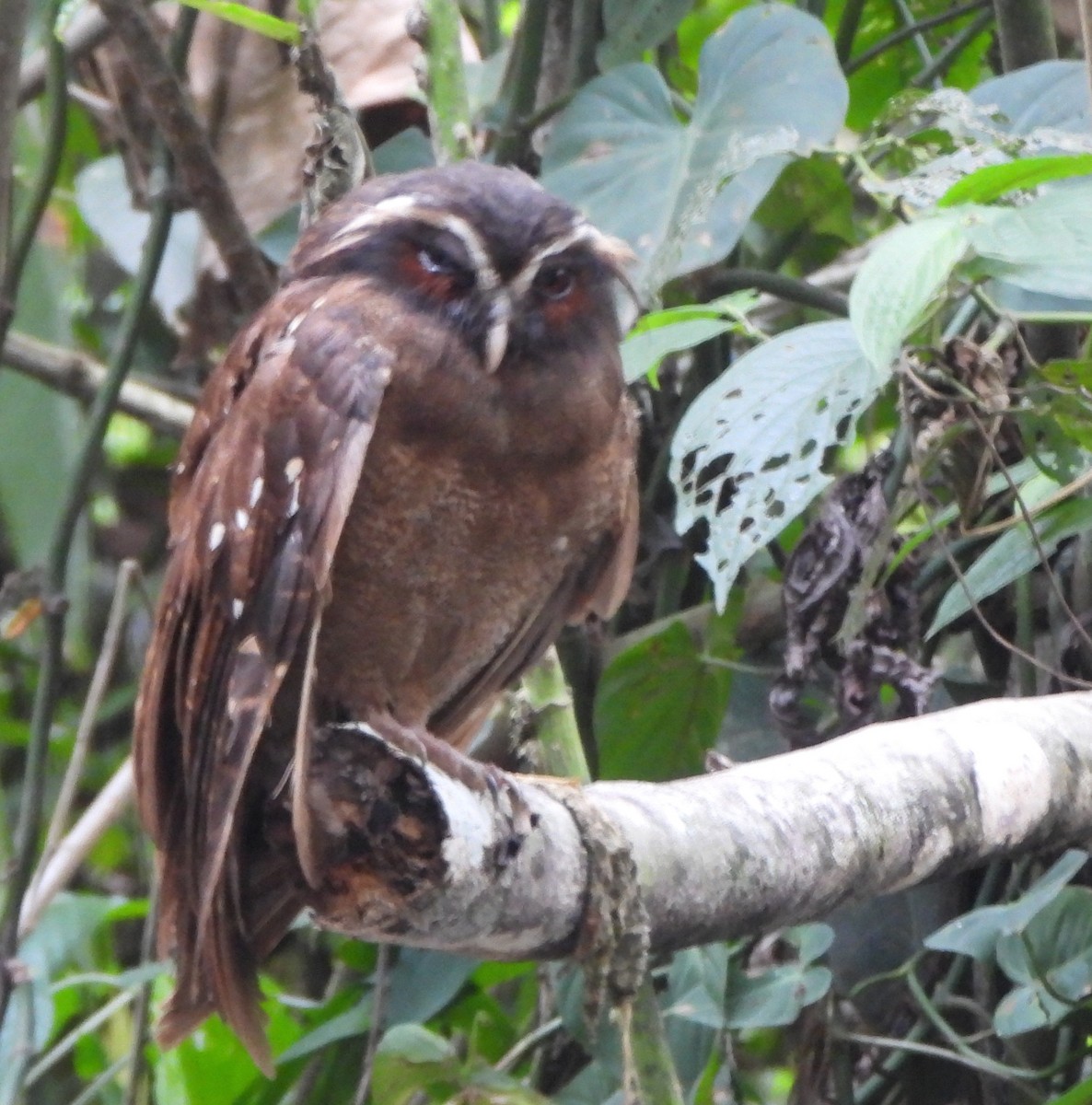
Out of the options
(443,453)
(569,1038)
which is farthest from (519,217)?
(569,1038)

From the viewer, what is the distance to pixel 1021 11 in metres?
2.04

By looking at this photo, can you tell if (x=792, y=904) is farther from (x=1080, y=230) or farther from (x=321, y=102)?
(x=321, y=102)

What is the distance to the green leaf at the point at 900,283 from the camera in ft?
4.33

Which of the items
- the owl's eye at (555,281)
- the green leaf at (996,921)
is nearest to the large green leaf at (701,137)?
the owl's eye at (555,281)


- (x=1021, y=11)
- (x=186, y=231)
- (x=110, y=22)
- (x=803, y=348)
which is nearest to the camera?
(x=803, y=348)

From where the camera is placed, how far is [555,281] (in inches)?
69.7

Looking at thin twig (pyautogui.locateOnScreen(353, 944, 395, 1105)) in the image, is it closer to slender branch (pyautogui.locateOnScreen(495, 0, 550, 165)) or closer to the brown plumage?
the brown plumage

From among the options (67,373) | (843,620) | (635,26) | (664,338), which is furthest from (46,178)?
(843,620)

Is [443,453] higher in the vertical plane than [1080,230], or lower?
lower

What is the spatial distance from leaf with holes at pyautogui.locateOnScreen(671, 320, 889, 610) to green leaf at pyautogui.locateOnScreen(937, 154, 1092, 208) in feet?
0.57

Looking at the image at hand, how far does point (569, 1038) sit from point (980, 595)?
821mm

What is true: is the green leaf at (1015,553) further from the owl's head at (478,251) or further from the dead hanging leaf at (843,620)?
the owl's head at (478,251)

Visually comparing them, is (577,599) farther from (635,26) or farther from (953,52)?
(953,52)

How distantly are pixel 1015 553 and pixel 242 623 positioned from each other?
32.4 inches
